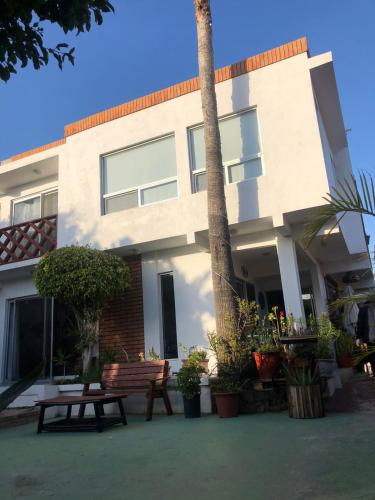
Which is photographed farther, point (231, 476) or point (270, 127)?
point (270, 127)

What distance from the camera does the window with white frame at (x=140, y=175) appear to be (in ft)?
30.8

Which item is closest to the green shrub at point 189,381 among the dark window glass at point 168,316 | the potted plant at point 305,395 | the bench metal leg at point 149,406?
the bench metal leg at point 149,406

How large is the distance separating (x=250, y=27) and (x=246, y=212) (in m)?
4.53

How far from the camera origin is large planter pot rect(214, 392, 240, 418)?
629 cm

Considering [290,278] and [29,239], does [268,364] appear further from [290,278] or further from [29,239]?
[29,239]

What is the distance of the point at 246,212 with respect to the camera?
8.19 meters

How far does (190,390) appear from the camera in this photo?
6.57 metres

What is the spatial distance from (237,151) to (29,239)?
5848 mm

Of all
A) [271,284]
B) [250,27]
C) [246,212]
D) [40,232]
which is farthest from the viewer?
[271,284]

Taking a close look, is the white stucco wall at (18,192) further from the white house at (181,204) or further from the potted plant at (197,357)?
the potted plant at (197,357)

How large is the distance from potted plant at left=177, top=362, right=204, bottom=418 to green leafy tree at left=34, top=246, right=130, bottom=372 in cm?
268

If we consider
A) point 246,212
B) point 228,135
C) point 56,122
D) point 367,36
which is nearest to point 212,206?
point 246,212

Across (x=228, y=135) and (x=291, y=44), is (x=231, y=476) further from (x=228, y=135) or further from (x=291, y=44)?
(x=291, y=44)

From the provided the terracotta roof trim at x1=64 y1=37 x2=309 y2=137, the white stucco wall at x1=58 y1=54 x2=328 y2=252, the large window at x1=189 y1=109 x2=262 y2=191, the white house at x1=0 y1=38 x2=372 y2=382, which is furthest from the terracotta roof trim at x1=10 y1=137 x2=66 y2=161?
the large window at x1=189 y1=109 x2=262 y2=191
